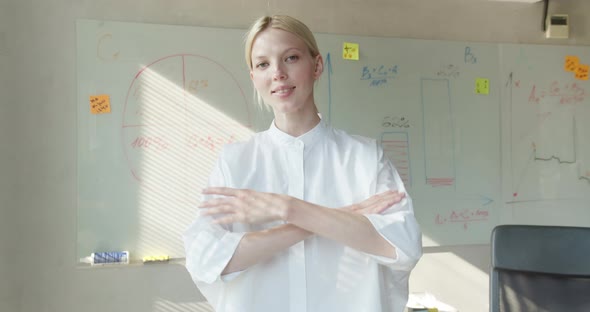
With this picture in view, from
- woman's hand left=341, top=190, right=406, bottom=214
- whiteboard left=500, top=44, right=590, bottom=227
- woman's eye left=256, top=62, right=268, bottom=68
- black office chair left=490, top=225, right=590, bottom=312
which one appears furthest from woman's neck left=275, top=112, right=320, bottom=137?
whiteboard left=500, top=44, right=590, bottom=227

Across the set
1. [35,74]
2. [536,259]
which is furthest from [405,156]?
[35,74]

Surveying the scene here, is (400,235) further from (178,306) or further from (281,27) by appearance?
(178,306)

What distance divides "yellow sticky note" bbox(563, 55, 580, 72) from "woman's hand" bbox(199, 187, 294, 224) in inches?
108

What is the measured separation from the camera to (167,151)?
8.28ft

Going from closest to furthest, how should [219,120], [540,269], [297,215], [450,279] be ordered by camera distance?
[297,215] < [540,269] < [219,120] < [450,279]

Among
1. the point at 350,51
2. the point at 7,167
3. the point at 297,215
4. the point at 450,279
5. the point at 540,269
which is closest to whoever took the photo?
the point at 297,215

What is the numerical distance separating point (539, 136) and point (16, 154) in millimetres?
2960

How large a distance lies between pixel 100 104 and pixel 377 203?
1.83 m

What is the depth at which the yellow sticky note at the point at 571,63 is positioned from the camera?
3.07 m

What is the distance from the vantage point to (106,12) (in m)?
2.46

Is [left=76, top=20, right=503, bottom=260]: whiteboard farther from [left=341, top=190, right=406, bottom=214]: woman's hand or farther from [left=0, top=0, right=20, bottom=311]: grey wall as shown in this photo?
[left=341, top=190, right=406, bottom=214]: woman's hand

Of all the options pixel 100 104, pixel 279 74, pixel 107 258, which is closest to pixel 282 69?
pixel 279 74

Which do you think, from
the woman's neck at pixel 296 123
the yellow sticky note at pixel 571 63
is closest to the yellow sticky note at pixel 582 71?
the yellow sticky note at pixel 571 63

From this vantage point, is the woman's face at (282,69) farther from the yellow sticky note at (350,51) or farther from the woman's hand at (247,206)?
the yellow sticky note at (350,51)
